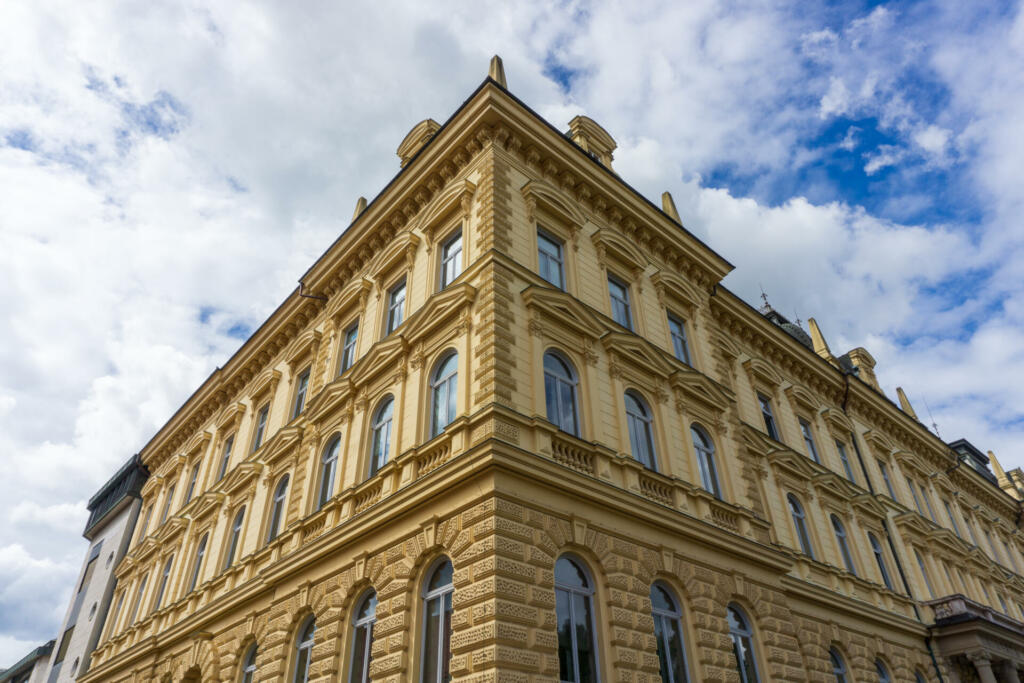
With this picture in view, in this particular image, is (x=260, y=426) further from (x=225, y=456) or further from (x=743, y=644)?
(x=743, y=644)

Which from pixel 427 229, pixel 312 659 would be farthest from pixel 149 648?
pixel 427 229

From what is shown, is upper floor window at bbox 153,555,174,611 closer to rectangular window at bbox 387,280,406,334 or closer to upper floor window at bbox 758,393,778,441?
rectangular window at bbox 387,280,406,334

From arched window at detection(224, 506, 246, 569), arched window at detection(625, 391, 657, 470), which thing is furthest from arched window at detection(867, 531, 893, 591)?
arched window at detection(224, 506, 246, 569)

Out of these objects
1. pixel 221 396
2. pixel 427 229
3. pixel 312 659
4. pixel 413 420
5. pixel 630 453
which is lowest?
pixel 312 659

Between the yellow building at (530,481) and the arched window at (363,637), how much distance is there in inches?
2.8

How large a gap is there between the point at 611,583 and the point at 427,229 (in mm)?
9885

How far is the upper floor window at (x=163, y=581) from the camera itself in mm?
23362

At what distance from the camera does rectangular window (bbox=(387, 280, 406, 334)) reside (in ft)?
56.3

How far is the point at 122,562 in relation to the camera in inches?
1117

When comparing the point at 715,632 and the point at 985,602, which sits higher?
the point at 985,602

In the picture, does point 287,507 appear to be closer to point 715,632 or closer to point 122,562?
point 715,632

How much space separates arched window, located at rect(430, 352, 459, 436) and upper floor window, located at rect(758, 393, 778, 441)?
12430 millimetres

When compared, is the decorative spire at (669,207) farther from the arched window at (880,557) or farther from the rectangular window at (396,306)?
the arched window at (880,557)

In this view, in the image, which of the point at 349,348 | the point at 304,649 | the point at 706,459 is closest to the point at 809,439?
the point at 706,459
